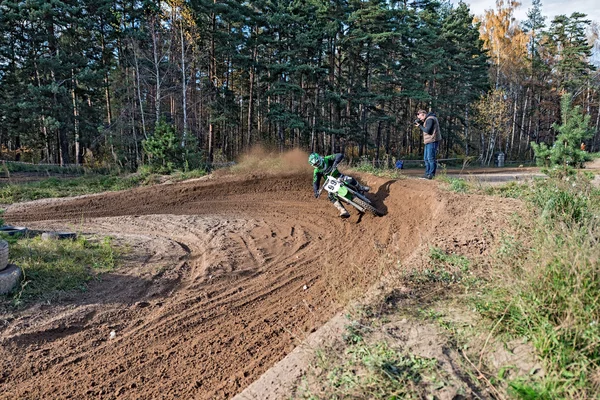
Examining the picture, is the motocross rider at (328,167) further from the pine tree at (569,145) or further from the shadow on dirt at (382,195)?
the pine tree at (569,145)

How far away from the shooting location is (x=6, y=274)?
16.8ft

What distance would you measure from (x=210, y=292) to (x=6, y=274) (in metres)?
2.90

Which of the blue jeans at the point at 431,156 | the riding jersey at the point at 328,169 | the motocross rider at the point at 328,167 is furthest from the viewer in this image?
the blue jeans at the point at 431,156

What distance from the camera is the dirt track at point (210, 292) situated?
3.86 meters

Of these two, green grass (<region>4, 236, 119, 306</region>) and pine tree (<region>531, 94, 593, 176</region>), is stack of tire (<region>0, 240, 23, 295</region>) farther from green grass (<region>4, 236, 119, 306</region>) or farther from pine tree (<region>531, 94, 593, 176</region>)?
pine tree (<region>531, 94, 593, 176</region>)

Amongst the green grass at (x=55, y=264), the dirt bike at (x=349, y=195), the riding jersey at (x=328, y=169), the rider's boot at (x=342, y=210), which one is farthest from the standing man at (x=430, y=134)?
the green grass at (x=55, y=264)

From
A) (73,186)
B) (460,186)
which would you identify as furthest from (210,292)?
(73,186)

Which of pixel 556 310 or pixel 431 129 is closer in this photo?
pixel 556 310

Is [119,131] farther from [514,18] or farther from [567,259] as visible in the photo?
[514,18]

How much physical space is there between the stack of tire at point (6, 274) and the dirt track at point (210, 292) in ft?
2.05

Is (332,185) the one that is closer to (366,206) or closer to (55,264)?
(366,206)

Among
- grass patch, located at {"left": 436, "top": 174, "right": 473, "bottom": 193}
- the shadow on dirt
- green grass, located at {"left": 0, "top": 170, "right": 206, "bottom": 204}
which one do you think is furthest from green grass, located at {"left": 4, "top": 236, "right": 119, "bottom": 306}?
green grass, located at {"left": 0, "top": 170, "right": 206, "bottom": 204}

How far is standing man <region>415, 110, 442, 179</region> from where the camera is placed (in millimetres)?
10703

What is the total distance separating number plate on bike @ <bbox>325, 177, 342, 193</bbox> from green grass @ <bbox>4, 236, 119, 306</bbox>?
5.30 meters
